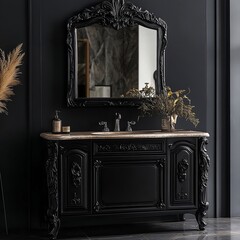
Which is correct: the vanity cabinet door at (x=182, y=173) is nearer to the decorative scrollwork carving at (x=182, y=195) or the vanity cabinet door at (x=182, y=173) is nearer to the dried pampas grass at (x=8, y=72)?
the decorative scrollwork carving at (x=182, y=195)

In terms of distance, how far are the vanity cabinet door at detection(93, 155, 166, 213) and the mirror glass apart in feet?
2.47

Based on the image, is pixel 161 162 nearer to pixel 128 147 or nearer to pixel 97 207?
pixel 128 147

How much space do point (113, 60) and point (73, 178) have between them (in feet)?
4.10

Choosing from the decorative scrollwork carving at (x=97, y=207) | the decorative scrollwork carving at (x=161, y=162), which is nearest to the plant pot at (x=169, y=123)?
the decorative scrollwork carving at (x=161, y=162)

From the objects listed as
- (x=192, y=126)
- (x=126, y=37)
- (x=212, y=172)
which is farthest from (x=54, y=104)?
(x=212, y=172)

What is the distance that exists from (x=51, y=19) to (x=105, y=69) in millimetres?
691

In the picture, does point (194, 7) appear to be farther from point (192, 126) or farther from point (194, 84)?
point (192, 126)

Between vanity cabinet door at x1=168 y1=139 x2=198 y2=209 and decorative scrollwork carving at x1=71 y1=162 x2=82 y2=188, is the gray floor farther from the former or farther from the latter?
decorative scrollwork carving at x1=71 y1=162 x2=82 y2=188

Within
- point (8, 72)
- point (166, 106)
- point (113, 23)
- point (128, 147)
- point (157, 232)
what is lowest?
point (157, 232)

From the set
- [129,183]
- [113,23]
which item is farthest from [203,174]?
[113,23]

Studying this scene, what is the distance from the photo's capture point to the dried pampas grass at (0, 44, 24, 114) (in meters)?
5.14

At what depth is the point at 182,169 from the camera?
535 cm

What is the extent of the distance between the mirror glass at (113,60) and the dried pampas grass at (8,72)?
575 mm

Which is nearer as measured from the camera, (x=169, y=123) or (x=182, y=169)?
(x=182, y=169)
